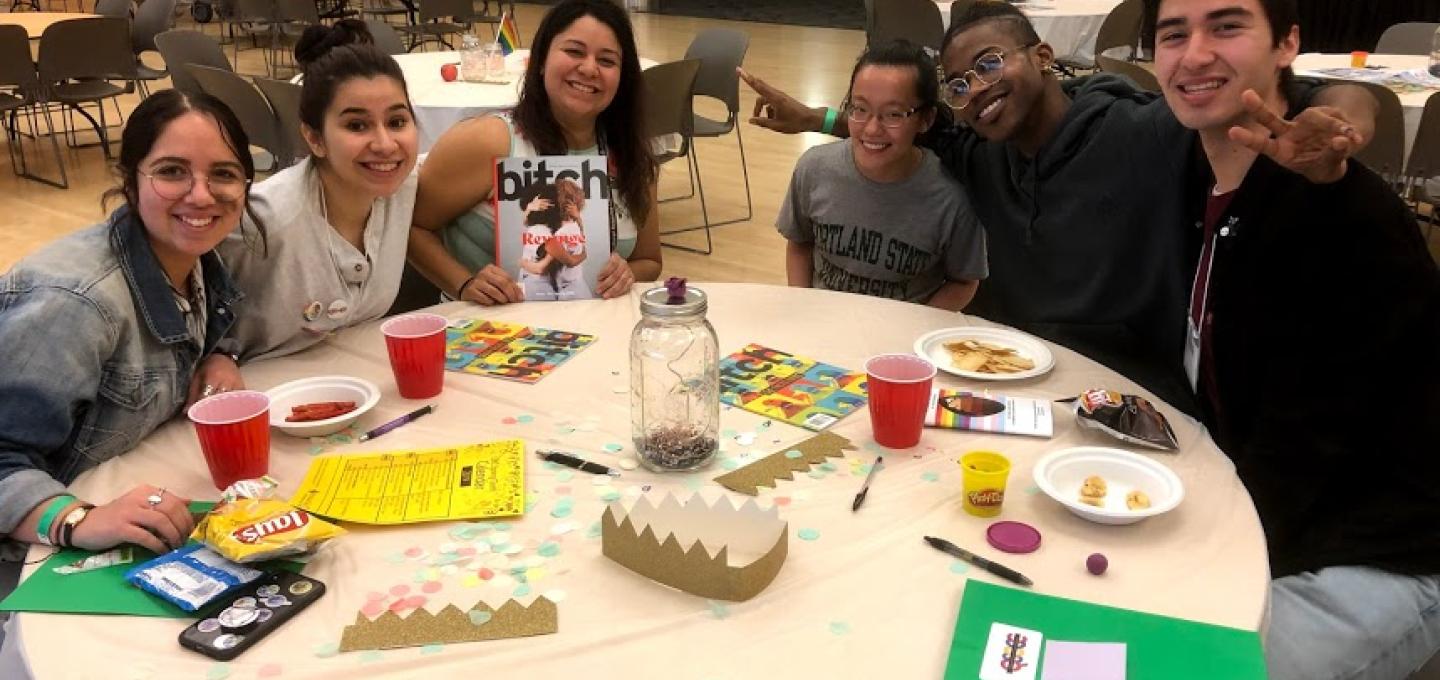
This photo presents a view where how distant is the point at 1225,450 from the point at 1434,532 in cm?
33

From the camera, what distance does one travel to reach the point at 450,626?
1134 mm

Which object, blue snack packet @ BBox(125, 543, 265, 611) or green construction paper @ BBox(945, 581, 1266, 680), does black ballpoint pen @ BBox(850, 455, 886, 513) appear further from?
blue snack packet @ BBox(125, 543, 265, 611)

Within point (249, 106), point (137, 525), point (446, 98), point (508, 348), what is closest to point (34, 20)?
point (249, 106)

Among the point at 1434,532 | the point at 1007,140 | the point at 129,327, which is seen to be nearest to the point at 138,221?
the point at 129,327

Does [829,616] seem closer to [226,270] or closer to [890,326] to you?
[890,326]

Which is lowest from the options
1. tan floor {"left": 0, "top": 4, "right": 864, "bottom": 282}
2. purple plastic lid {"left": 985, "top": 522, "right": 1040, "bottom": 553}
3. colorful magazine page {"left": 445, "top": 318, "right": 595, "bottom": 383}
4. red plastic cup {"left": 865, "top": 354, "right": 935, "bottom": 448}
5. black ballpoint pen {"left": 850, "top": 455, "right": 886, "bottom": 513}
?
tan floor {"left": 0, "top": 4, "right": 864, "bottom": 282}

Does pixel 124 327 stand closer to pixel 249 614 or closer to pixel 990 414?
pixel 249 614

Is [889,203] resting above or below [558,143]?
below

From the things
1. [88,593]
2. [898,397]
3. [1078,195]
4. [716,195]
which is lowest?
[716,195]

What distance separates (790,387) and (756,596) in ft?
1.93

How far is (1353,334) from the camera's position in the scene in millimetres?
1617

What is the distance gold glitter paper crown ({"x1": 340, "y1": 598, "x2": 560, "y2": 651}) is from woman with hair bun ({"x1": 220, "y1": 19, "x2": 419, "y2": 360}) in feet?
3.05

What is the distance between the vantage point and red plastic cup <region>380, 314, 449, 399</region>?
5.45 feet

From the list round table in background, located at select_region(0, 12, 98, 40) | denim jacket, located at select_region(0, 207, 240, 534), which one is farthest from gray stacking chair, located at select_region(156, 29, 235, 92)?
denim jacket, located at select_region(0, 207, 240, 534)
